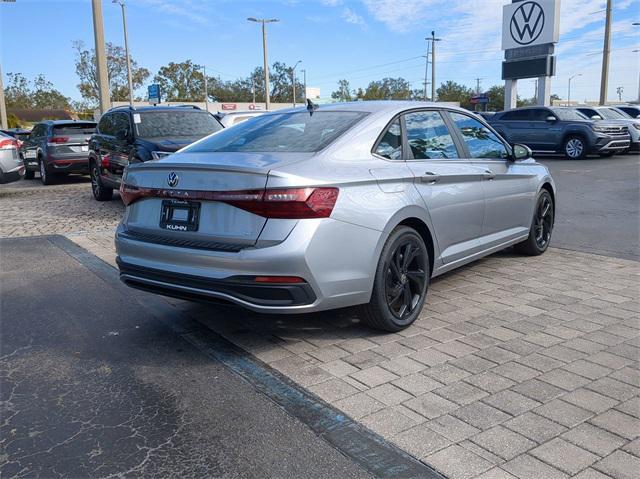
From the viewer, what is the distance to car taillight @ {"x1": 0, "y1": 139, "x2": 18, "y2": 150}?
11109mm

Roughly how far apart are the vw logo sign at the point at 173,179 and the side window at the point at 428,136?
5.92 ft

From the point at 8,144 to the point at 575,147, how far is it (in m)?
16.4

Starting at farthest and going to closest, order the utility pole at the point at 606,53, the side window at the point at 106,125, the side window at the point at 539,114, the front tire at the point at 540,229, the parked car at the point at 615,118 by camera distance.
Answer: the utility pole at the point at 606,53 < the side window at the point at 539,114 < the parked car at the point at 615,118 < the side window at the point at 106,125 < the front tire at the point at 540,229

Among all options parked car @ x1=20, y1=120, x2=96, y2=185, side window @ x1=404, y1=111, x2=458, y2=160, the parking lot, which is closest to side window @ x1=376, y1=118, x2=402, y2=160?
side window @ x1=404, y1=111, x2=458, y2=160

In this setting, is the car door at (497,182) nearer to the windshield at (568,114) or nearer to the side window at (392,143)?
the side window at (392,143)

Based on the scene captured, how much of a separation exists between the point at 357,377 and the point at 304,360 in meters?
0.44

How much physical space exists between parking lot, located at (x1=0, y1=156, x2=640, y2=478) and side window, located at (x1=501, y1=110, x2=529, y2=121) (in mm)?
15173

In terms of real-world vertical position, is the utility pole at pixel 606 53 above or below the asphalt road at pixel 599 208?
above

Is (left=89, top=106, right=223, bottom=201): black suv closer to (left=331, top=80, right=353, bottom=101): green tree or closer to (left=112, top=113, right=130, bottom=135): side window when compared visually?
(left=112, top=113, right=130, bottom=135): side window

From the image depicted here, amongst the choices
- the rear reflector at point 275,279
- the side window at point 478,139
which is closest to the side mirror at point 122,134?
the side window at point 478,139

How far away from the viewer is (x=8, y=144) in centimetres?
1123

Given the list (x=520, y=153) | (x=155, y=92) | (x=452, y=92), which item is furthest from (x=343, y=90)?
(x=520, y=153)

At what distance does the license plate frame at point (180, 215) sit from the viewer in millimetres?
3785

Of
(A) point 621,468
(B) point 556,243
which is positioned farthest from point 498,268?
(A) point 621,468
